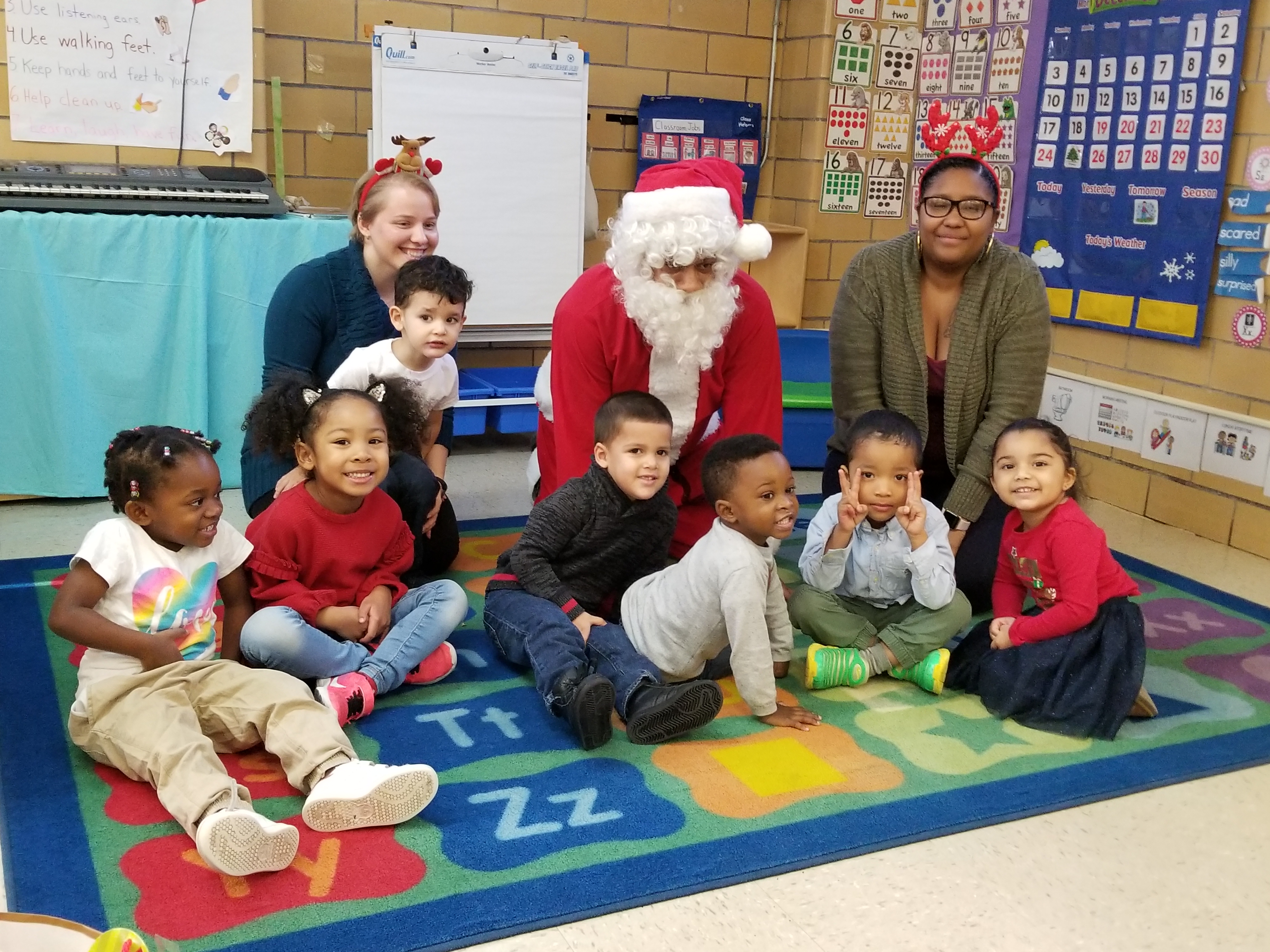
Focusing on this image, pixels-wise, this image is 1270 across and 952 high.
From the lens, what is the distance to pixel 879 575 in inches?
93.4

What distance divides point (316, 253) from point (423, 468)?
3.40 ft

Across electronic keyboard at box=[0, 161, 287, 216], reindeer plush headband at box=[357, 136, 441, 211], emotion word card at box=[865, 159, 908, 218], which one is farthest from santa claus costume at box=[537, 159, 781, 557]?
emotion word card at box=[865, 159, 908, 218]

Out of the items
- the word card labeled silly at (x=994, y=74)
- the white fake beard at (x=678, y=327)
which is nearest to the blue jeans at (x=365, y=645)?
the white fake beard at (x=678, y=327)

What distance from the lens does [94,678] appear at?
6.08ft

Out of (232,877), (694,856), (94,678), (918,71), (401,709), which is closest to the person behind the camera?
(232,877)

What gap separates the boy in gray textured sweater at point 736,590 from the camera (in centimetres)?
204

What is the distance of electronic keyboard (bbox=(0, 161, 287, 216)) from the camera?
3125 millimetres

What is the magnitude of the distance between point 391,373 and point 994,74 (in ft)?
8.48

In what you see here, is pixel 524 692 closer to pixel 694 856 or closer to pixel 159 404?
pixel 694 856

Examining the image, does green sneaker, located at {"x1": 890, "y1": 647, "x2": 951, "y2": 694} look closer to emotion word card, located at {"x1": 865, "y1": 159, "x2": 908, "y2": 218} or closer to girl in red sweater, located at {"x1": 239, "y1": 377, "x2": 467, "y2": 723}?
girl in red sweater, located at {"x1": 239, "y1": 377, "x2": 467, "y2": 723}

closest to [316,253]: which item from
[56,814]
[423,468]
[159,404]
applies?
[159,404]

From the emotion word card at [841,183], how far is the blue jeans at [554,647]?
9.06ft

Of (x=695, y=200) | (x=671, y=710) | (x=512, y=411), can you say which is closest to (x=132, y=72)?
(x=512, y=411)

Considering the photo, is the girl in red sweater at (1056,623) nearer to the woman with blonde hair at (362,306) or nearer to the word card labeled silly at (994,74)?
the woman with blonde hair at (362,306)
